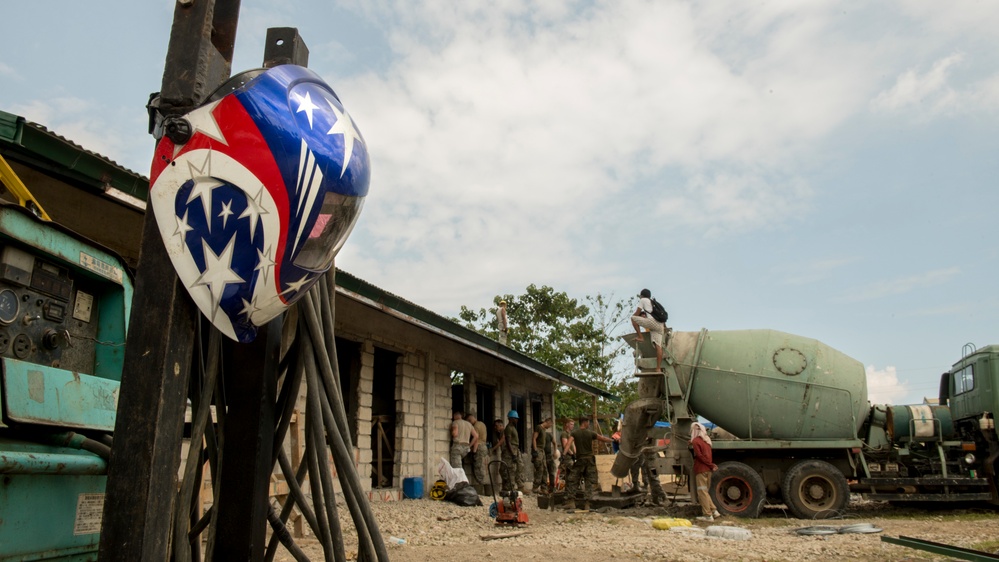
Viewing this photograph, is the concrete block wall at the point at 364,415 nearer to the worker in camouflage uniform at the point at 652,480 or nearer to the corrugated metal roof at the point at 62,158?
the worker in camouflage uniform at the point at 652,480

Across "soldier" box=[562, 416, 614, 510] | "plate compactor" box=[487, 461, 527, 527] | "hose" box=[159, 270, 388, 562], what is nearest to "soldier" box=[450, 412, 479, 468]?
"soldier" box=[562, 416, 614, 510]

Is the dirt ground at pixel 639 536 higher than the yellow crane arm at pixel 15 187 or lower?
lower

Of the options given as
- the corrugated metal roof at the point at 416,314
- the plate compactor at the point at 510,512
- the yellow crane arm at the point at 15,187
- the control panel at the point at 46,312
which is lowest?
the plate compactor at the point at 510,512

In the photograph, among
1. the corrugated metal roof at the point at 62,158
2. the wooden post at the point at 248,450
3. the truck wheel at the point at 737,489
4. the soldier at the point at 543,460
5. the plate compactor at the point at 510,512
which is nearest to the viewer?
the wooden post at the point at 248,450

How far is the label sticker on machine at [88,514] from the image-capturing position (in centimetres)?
186

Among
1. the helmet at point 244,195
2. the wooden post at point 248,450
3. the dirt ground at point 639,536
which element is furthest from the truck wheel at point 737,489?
the helmet at point 244,195

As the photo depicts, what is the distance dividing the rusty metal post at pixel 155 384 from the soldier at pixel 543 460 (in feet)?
41.6

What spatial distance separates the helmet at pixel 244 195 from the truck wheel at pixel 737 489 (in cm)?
1013

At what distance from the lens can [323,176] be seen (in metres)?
1.58

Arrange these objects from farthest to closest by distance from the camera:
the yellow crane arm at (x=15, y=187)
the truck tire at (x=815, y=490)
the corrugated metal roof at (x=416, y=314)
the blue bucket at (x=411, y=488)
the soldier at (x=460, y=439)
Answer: the soldier at (x=460, y=439) < the blue bucket at (x=411, y=488) < the truck tire at (x=815, y=490) < the corrugated metal roof at (x=416, y=314) < the yellow crane arm at (x=15, y=187)

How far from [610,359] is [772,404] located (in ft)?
55.8

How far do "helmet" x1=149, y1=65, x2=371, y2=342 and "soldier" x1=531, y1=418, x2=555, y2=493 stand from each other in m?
12.6

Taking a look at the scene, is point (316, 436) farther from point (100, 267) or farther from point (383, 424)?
point (383, 424)

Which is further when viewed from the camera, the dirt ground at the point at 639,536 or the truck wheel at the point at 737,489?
the truck wheel at the point at 737,489
